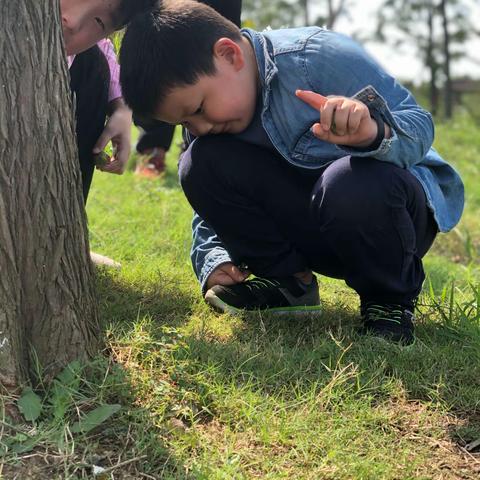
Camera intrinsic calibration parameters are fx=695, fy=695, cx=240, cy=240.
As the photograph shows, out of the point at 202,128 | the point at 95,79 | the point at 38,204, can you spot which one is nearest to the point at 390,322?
the point at 202,128

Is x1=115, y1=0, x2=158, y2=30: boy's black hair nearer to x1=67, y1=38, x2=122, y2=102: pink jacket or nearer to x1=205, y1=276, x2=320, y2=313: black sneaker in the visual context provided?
x1=67, y1=38, x2=122, y2=102: pink jacket

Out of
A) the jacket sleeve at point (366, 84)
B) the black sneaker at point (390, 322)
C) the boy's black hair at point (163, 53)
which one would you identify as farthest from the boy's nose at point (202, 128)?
the black sneaker at point (390, 322)

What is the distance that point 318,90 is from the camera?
213 cm

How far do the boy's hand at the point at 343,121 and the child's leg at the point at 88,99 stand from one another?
96cm

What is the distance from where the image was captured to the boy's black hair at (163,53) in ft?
6.59

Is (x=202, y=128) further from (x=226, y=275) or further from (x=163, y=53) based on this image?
(x=226, y=275)

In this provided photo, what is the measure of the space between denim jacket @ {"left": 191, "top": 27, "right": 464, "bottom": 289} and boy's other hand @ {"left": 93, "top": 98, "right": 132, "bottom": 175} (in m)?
0.61

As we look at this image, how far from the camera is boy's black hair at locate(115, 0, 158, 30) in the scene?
7.36 feet

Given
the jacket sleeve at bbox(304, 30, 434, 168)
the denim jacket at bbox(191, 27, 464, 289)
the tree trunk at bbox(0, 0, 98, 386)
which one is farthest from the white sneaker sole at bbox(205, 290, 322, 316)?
the tree trunk at bbox(0, 0, 98, 386)

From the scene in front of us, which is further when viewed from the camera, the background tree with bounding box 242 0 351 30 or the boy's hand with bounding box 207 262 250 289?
the background tree with bounding box 242 0 351 30

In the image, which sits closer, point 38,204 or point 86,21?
point 38,204

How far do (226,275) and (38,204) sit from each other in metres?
0.90

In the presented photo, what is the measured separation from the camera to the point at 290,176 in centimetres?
226

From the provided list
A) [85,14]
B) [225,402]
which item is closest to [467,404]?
[225,402]
